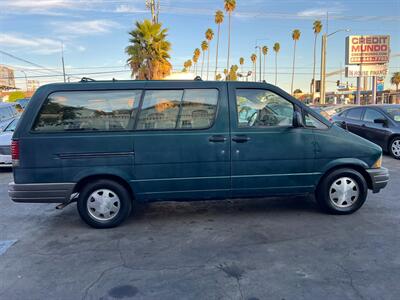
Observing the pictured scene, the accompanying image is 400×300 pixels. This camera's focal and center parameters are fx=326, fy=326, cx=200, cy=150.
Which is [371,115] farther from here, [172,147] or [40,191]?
[40,191]

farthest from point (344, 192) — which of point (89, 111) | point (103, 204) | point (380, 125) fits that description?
point (380, 125)

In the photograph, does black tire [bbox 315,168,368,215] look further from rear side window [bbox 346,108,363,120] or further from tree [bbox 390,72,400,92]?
tree [bbox 390,72,400,92]

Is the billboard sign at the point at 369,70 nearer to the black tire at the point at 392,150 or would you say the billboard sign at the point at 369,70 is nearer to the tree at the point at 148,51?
the tree at the point at 148,51

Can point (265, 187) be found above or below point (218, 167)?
below

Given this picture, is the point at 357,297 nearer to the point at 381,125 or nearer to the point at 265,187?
the point at 265,187

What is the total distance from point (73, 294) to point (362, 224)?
367cm

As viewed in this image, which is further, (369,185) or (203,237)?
(369,185)

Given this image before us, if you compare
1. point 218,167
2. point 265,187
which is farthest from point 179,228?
point 265,187

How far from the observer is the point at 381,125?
933 centimetres

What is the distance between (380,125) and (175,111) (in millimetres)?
7439

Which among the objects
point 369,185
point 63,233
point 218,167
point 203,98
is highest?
point 203,98

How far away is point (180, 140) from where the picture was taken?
432 centimetres

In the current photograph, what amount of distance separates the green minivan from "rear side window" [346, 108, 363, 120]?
6230mm

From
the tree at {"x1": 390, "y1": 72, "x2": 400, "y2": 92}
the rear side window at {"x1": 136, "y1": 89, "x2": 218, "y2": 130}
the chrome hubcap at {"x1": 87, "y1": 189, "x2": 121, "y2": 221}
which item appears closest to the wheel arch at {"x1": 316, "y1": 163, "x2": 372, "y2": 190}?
the rear side window at {"x1": 136, "y1": 89, "x2": 218, "y2": 130}
